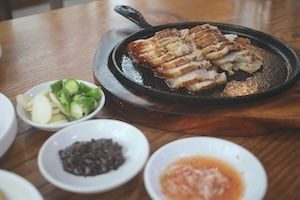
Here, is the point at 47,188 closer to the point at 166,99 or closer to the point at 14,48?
the point at 166,99

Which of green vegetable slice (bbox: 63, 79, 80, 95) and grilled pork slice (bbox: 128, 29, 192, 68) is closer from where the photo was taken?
green vegetable slice (bbox: 63, 79, 80, 95)

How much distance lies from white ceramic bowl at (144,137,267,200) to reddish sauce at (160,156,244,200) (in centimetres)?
1

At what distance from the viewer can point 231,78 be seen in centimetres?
152

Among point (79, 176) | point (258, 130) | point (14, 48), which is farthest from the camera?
point (14, 48)

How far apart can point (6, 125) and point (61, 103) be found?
0.61 feet

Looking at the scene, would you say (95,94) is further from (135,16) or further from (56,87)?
(135,16)

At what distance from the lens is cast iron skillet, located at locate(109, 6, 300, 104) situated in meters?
1.30

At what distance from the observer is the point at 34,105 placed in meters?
1.25

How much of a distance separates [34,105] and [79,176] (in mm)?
352

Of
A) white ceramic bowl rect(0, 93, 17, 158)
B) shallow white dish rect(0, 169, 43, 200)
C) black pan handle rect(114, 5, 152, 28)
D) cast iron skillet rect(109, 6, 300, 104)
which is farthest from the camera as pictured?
black pan handle rect(114, 5, 152, 28)

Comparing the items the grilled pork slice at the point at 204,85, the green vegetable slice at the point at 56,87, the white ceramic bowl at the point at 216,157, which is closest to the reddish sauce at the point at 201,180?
the white ceramic bowl at the point at 216,157

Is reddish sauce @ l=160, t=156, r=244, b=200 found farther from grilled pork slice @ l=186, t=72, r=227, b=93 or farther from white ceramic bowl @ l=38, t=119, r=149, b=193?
grilled pork slice @ l=186, t=72, r=227, b=93

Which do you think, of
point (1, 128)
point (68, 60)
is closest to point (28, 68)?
point (68, 60)

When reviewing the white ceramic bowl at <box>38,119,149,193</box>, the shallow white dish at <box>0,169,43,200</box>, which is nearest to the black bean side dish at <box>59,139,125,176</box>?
the white ceramic bowl at <box>38,119,149,193</box>
